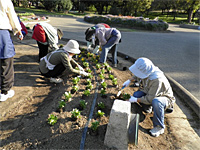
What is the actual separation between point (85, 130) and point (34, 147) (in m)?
0.71

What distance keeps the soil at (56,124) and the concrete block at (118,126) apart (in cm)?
16

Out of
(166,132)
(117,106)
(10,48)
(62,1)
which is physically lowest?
(166,132)

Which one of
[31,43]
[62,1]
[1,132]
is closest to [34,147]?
[1,132]

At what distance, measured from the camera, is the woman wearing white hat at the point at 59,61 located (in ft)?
11.0

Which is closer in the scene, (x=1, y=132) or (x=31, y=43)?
(x=1, y=132)

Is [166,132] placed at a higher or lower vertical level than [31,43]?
lower

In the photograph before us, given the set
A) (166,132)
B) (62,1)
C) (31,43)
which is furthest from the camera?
(62,1)

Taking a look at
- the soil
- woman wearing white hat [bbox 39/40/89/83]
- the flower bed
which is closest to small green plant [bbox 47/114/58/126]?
the soil

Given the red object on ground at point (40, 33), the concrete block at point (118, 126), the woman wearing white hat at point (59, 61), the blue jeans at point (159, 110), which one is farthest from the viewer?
the red object on ground at point (40, 33)

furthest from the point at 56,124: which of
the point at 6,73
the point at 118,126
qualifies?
the point at 6,73

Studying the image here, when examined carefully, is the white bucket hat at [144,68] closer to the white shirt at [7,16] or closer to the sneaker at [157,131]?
the sneaker at [157,131]

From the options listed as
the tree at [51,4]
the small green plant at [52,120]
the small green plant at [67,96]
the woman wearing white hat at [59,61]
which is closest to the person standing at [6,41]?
the woman wearing white hat at [59,61]

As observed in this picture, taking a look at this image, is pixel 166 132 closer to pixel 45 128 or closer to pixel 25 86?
pixel 45 128

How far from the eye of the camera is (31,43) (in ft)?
22.9
